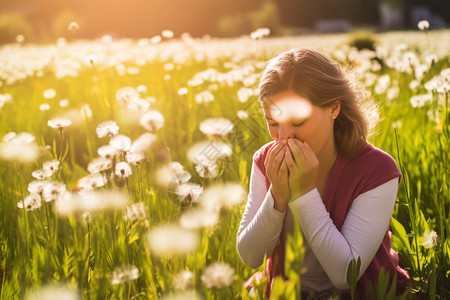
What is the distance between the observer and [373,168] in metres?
1.42

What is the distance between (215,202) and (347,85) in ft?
1.86

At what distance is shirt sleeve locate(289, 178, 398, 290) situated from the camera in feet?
4.25

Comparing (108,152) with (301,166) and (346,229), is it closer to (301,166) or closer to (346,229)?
(301,166)

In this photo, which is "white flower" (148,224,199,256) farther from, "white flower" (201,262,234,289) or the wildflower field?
"white flower" (201,262,234,289)

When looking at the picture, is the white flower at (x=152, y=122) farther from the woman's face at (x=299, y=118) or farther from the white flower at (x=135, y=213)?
the woman's face at (x=299, y=118)

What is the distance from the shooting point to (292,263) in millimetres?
833

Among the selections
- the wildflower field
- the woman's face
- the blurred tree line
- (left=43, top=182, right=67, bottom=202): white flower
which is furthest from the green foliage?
the blurred tree line

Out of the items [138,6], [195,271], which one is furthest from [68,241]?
[138,6]

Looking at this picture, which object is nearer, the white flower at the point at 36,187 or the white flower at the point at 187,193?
the white flower at the point at 187,193

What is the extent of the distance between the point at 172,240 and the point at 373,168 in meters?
0.65

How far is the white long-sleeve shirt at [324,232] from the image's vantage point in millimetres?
1299

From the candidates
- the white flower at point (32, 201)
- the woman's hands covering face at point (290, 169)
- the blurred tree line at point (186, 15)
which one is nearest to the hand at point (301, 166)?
the woman's hands covering face at point (290, 169)

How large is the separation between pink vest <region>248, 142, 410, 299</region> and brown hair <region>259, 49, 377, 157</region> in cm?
5

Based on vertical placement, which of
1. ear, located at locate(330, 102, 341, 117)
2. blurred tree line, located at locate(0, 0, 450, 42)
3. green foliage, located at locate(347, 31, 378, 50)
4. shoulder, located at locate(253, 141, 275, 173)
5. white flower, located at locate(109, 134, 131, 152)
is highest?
white flower, located at locate(109, 134, 131, 152)
